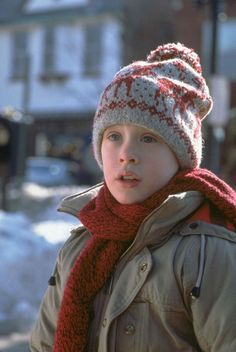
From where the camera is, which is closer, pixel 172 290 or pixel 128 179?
pixel 172 290

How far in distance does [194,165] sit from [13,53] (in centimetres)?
3072

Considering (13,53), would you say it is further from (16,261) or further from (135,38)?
(16,261)

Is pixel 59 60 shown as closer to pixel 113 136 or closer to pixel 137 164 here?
pixel 113 136

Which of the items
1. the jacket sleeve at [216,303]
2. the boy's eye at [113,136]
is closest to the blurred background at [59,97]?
the boy's eye at [113,136]

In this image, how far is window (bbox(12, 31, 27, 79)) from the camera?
104 feet

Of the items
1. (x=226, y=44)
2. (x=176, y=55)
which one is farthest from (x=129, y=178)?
(x=226, y=44)

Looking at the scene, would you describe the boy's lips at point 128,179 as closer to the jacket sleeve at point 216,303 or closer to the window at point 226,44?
the jacket sleeve at point 216,303

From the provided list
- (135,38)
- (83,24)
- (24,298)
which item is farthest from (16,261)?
(83,24)

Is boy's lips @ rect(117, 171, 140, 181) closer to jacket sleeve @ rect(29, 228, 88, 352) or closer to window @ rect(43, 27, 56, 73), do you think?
jacket sleeve @ rect(29, 228, 88, 352)

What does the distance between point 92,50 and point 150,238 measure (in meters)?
28.0

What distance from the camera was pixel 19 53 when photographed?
31953 millimetres

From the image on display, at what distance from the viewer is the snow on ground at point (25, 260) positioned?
6.29m

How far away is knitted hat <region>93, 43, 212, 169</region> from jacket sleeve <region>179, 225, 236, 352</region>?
41cm

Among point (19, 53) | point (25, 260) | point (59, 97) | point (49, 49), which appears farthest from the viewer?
point (19, 53)
